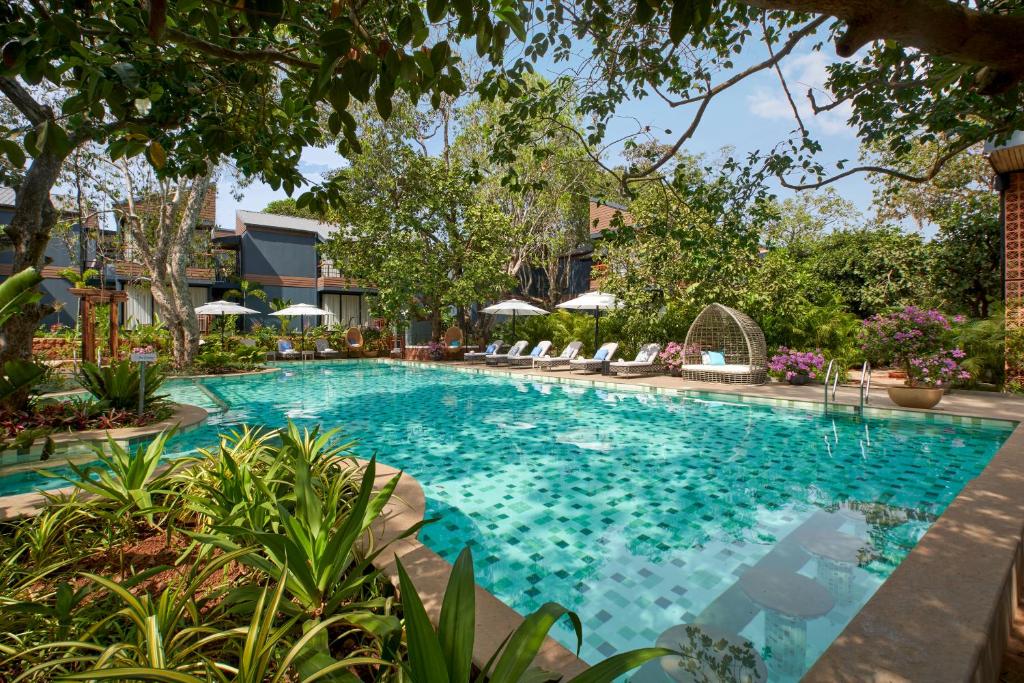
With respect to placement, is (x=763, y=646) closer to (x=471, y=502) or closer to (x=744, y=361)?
(x=471, y=502)

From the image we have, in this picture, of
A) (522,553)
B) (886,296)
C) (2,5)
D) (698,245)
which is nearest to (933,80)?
(698,245)

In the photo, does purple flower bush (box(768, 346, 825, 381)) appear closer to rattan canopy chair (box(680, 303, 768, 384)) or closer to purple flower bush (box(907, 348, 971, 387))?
rattan canopy chair (box(680, 303, 768, 384))

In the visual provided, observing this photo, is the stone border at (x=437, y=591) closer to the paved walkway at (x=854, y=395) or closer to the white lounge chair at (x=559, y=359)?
the paved walkway at (x=854, y=395)

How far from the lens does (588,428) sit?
29.6ft

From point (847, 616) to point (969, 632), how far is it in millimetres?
1146

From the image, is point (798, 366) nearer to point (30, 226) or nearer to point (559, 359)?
point (559, 359)

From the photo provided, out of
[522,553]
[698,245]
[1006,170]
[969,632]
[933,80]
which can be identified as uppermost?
[1006,170]

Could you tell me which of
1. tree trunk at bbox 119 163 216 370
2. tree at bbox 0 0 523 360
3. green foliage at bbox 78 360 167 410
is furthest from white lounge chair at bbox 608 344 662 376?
tree trunk at bbox 119 163 216 370

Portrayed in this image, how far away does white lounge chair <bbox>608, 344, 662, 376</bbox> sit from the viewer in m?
15.0

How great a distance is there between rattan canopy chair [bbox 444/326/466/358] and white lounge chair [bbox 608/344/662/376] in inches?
327

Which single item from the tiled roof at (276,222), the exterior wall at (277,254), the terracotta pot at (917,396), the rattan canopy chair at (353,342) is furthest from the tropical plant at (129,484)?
the exterior wall at (277,254)

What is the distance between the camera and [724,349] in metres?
15.9

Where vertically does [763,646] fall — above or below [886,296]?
below

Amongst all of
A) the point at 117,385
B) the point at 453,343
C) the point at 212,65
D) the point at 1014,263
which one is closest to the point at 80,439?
the point at 117,385
